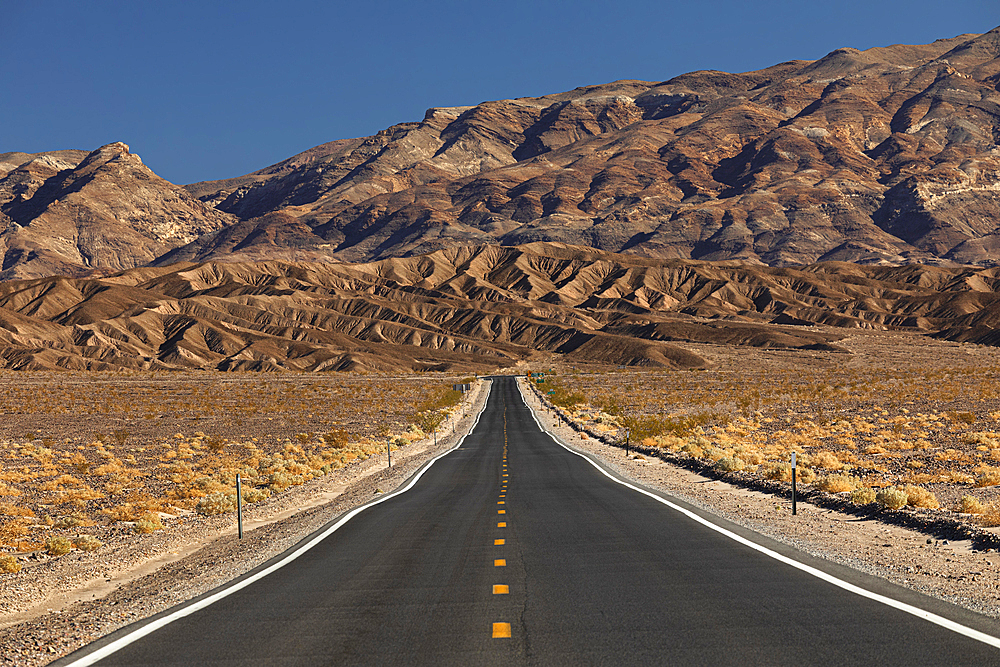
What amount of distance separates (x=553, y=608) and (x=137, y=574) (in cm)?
782

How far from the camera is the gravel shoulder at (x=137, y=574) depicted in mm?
8289

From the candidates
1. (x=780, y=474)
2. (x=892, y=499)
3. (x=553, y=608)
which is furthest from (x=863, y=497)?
(x=553, y=608)

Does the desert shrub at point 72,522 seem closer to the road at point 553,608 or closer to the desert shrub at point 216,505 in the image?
the desert shrub at point 216,505

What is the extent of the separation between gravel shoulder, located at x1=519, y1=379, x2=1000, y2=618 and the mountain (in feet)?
363

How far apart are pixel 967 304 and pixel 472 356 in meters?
103

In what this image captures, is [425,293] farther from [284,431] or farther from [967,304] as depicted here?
[284,431]

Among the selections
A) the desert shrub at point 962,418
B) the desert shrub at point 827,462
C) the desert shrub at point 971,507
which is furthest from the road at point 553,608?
the desert shrub at point 962,418

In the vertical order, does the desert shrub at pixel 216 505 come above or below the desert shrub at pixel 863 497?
below

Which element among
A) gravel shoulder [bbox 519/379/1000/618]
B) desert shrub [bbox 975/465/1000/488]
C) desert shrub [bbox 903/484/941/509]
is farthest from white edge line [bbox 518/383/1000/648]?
desert shrub [bbox 975/465/1000/488]

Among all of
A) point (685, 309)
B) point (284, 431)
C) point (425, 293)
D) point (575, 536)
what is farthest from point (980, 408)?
point (425, 293)

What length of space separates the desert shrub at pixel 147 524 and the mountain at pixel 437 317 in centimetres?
10925

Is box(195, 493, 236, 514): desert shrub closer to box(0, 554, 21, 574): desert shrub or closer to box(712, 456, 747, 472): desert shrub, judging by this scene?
box(0, 554, 21, 574): desert shrub

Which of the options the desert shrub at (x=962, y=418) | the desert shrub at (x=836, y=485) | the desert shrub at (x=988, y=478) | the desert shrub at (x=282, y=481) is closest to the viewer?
the desert shrub at (x=836, y=485)

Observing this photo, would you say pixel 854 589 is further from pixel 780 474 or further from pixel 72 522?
pixel 72 522
